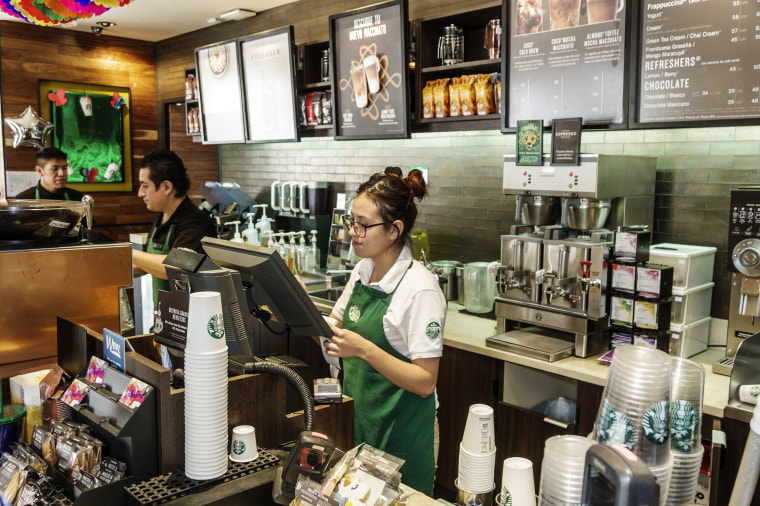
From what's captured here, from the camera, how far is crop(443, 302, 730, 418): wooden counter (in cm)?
251

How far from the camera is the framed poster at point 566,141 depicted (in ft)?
9.70

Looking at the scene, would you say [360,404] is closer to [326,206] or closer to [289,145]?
[326,206]

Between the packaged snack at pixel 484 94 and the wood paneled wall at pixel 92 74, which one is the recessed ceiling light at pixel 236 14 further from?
the packaged snack at pixel 484 94

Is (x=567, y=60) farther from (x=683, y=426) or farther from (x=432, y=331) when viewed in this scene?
(x=683, y=426)

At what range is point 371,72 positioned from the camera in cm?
413

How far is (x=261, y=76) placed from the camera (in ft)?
16.6

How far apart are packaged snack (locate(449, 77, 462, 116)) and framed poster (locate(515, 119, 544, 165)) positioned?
2.00ft

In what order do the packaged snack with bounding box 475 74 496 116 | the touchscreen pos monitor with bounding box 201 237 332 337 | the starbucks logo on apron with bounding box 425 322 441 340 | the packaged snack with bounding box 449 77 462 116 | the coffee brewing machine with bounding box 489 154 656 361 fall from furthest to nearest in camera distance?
the packaged snack with bounding box 449 77 462 116 < the packaged snack with bounding box 475 74 496 116 < the coffee brewing machine with bounding box 489 154 656 361 < the starbucks logo on apron with bounding box 425 322 441 340 < the touchscreen pos monitor with bounding box 201 237 332 337

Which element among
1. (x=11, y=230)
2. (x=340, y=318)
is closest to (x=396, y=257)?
(x=340, y=318)

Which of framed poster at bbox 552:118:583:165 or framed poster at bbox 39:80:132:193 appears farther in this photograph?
framed poster at bbox 39:80:132:193

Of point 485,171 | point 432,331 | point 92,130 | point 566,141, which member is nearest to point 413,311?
point 432,331

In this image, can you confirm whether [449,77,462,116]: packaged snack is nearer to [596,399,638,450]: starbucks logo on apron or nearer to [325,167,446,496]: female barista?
[325,167,446,496]: female barista

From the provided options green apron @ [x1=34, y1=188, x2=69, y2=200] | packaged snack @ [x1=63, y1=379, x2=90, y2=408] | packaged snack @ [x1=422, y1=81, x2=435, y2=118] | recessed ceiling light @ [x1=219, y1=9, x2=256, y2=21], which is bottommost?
packaged snack @ [x1=63, y1=379, x2=90, y2=408]

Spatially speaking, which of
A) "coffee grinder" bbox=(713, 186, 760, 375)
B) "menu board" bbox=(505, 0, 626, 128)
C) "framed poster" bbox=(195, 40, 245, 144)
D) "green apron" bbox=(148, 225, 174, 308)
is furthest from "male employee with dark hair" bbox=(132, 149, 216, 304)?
"coffee grinder" bbox=(713, 186, 760, 375)
